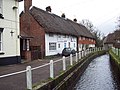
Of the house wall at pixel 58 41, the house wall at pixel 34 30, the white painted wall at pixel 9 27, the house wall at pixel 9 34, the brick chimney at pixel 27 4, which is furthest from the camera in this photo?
the brick chimney at pixel 27 4

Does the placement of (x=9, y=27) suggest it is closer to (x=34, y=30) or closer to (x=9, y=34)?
(x=9, y=34)

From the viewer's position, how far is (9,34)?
2148cm

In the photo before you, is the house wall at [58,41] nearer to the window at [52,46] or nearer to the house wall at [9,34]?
the window at [52,46]

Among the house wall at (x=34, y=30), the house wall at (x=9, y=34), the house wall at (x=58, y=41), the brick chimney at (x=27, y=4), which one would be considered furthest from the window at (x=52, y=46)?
the house wall at (x=9, y=34)

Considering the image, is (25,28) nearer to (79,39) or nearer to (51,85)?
(79,39)

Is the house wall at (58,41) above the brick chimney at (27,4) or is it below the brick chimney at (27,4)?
below

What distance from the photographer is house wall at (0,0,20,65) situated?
20.6m

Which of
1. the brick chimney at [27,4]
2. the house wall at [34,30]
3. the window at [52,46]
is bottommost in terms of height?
the window at [52,46]

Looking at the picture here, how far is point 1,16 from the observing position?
20.2 m

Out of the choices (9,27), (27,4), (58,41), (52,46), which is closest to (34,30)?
(52,46)

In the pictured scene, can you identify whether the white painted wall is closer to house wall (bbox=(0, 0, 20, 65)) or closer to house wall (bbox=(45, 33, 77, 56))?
house wall (bbox=(0, 0, 20, 65))

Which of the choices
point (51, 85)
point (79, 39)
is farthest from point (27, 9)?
point (51, 85)

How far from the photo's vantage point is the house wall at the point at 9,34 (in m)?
20.6

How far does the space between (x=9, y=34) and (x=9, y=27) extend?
0.61 meters
